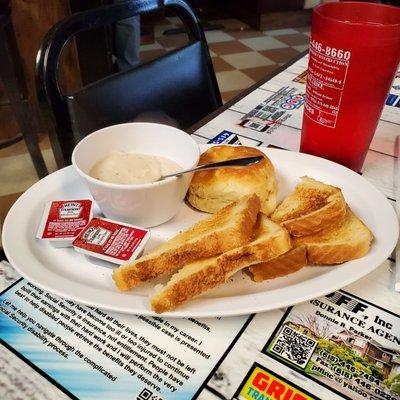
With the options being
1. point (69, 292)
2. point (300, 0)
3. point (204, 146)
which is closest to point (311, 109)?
point (204, 146)

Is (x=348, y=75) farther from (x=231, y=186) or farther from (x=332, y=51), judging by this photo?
(x=231, y=186)

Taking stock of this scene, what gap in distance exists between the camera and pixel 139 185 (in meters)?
0.61

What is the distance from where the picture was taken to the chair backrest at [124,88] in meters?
0.85

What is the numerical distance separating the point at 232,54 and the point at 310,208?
3.14 metres

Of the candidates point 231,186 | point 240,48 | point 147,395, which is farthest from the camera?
point 240,48

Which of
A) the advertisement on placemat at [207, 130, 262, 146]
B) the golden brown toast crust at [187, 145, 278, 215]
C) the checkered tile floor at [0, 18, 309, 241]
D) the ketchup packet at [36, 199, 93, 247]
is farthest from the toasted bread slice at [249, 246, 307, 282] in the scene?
the checkered tile floor at [0, 18, 309, 241]

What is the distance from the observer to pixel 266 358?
0.51m

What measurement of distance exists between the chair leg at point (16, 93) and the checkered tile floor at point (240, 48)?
1.33 meters

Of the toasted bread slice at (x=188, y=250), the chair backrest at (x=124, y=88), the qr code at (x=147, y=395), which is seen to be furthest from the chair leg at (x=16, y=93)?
the qr code at (x=147, y=395)

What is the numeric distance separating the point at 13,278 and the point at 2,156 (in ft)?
5.96

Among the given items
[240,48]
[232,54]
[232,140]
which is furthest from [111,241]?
[240,48]

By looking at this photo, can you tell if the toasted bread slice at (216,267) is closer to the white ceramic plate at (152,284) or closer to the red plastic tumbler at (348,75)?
the white ceramic plate at (152,284)

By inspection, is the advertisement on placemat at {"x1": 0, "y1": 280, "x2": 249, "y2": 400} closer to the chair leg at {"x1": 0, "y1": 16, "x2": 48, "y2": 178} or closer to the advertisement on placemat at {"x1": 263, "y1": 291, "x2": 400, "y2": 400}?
the advertisement on placemat at {"x1": 263, "y1": 291, "x2": 400, "y2": 400}

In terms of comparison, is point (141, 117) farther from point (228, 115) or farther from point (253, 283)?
point (253, 283)
